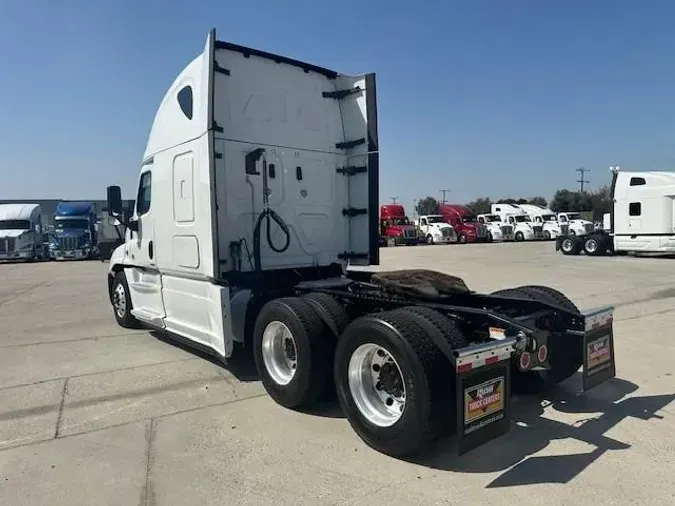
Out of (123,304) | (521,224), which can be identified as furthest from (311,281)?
(521,224)

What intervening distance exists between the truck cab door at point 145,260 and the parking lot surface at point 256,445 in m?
0.69

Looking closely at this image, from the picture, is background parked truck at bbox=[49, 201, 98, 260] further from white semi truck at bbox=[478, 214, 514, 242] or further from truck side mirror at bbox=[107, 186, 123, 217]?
white semi truck at bbox=[478, 214, 514, 242]

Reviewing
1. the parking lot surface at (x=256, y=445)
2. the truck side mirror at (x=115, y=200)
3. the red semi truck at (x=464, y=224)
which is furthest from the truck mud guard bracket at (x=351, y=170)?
the red semi truck at (x=464, y=224)

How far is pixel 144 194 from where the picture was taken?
7.48 metres

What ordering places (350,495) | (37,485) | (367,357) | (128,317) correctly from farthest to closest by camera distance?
(128,317), (367,357), (37,485), (350,495)

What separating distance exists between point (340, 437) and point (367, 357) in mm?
678

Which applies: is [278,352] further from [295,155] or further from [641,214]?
[641,214]

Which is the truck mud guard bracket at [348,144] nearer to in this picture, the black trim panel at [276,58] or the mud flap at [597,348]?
the black trim panel at [276,58]

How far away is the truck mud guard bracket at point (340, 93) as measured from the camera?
675cm

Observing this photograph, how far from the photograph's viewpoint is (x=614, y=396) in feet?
16.7

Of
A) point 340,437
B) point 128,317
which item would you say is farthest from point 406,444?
point 128,317

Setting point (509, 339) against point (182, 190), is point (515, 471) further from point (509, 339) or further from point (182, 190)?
point (182, 190)

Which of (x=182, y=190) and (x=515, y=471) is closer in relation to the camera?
(x=515, y=471)

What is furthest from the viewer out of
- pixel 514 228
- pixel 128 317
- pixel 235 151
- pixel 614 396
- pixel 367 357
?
pixel 514 228
